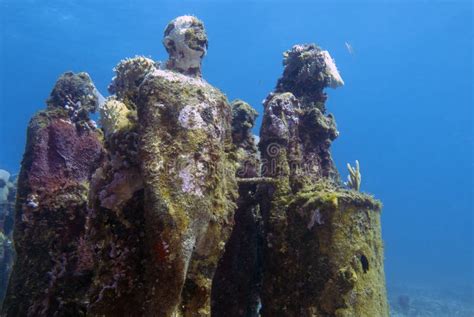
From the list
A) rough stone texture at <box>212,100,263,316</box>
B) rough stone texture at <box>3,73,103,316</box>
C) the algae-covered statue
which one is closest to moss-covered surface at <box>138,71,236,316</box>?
the algae-covered statue

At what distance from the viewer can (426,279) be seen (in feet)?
148

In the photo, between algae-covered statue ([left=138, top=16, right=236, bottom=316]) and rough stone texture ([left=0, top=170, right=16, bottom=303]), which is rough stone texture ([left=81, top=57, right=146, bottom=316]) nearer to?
algae-covered statue ([left=138, top=16, right=236, bottom=316])

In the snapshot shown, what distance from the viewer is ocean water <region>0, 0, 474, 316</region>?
56.4m

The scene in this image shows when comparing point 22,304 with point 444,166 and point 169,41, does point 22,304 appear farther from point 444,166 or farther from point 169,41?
point 444,166

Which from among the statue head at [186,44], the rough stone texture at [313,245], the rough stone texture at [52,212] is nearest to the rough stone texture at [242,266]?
the rough stone texture at [313,245]

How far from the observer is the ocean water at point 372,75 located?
2221 inches

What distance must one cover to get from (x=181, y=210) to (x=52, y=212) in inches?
93.5

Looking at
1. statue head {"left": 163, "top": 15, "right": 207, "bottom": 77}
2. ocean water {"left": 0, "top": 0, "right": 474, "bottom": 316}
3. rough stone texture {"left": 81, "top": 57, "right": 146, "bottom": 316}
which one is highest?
ocean water {"left": 0, "top": 0, "right": 474, "bottom": 316}

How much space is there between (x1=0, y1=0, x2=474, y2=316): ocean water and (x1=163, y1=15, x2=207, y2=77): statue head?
21859 millimetres

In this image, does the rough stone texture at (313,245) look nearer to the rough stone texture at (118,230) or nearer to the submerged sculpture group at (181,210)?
the submerged sculpture group at (181,210)

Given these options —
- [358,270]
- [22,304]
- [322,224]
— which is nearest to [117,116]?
[22,304]

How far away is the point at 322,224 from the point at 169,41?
11.0 ft

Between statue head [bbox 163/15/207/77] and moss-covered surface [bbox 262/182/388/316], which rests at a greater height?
statue head [bbox 163/15/207/77]

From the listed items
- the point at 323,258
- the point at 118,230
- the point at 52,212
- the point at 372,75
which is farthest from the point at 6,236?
the point at 372,75
